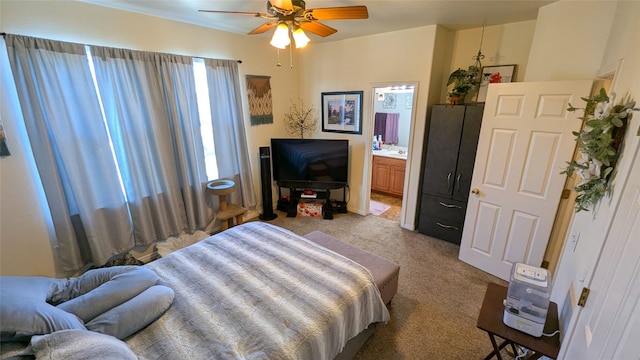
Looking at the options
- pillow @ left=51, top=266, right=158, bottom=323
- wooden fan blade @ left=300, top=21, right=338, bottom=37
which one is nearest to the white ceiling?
wooden fan blade @ left=300, top=21, right=338, bottom=37

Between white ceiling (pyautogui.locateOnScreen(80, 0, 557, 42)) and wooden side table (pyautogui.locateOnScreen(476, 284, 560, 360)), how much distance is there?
2483 millimetres

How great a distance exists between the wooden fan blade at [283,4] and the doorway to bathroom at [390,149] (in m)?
3.10

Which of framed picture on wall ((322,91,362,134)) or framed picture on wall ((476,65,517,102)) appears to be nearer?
framed picture on wall ((476,65,517,102))

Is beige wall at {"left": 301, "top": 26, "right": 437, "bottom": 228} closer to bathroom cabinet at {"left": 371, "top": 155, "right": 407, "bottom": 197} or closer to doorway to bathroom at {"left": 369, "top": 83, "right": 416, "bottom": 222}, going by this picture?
doorway to bathroom at {"left": 369, "top": 83, "right": 416, "bottom": 222}

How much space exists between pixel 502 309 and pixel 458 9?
263 centimetres

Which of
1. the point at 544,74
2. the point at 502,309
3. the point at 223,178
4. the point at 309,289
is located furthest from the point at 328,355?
the point at 544,74

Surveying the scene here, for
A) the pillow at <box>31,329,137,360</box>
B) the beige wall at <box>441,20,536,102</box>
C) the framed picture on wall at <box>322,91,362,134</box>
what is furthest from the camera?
the framed picture on wall at <box>322,91,362,134</box>

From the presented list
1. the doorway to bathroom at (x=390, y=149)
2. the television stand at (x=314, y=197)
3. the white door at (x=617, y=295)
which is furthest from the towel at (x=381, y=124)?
the white door at (x=617, y=295)

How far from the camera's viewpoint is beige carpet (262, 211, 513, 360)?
6.19ft

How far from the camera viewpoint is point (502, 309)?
154cm

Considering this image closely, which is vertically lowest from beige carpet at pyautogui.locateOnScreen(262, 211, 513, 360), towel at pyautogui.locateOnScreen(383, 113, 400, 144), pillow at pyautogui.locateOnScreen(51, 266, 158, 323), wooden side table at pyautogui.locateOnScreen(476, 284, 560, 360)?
beige carpet at pyautogui.locateOnScreen(262, 211, 513, 360)

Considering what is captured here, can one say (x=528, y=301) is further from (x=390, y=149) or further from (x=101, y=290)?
(x=390, y=149)

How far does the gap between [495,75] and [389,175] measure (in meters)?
2.37

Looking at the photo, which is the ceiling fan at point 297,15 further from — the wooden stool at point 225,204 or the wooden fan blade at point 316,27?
the wooden stool at point 225,204
